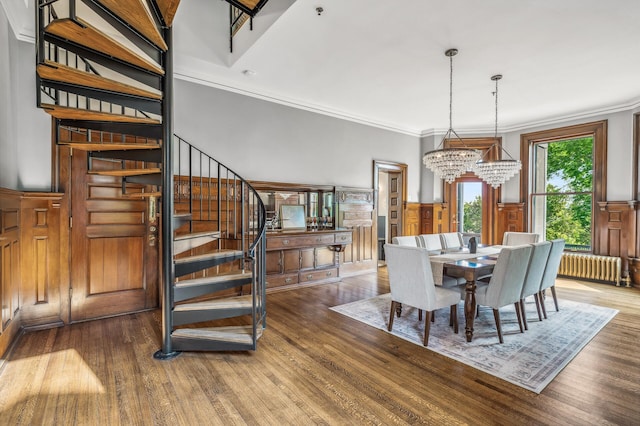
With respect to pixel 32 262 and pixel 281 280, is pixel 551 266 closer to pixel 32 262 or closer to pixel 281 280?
pixel 281 280

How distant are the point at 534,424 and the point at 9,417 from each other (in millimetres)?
3183

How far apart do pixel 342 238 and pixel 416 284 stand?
2415 millimetres

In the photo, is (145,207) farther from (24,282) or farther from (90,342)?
(90,342)

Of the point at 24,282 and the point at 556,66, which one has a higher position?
the point at 556,66

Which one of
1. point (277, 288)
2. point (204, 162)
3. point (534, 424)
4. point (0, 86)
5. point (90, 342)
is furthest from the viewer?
point (277, 288)

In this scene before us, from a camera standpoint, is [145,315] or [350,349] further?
[145,315]

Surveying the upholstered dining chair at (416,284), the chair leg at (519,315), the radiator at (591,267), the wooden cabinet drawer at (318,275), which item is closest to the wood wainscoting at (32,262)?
the wooden cabinet drawer at (318,275)

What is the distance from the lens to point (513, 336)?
317 centimetres

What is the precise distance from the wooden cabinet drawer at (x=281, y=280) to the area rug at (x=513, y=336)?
1086 millimetres

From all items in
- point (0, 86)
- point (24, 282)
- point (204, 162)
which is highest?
point (0, 86)

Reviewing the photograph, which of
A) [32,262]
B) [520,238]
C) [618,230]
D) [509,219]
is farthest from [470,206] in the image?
[32,262]

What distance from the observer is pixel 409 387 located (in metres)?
2.29

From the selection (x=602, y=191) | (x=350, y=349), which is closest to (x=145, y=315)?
(x=350, y=349)

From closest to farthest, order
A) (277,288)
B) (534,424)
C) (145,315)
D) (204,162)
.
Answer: (534,424) → (145,315) → (204,162) → (277,288)
